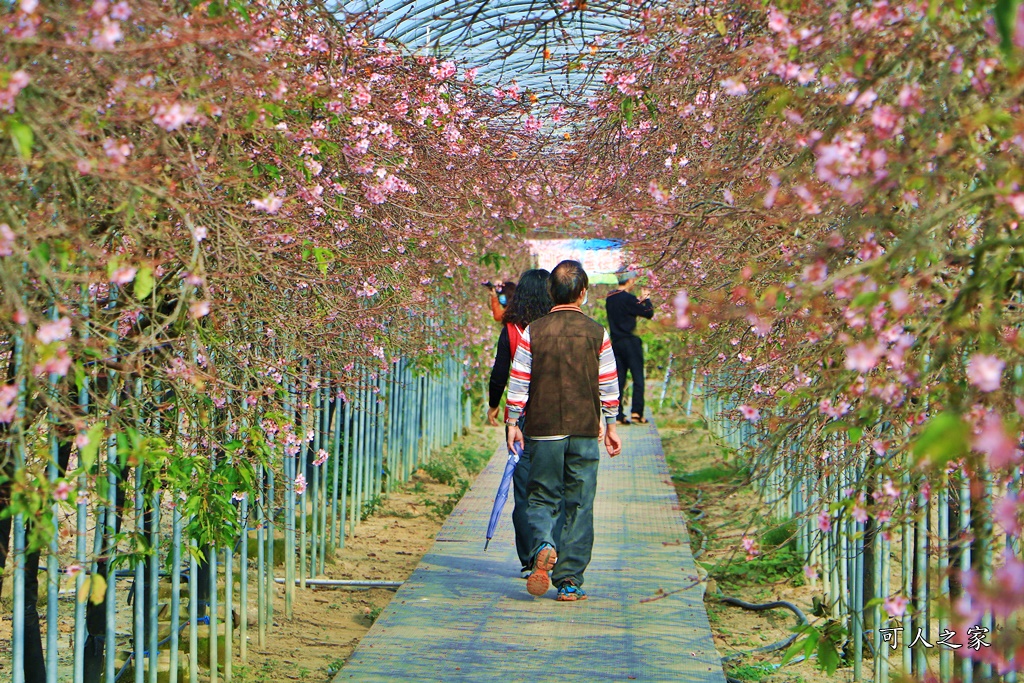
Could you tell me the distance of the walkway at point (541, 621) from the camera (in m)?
4.10

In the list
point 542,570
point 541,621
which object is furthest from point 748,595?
point 541,621

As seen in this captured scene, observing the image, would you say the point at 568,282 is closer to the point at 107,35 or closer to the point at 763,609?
the point at 763,609

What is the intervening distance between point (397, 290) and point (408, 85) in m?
0.94

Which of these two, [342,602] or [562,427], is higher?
[562,427]

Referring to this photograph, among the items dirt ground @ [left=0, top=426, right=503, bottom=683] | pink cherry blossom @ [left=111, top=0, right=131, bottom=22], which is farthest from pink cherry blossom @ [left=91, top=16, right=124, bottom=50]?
dirt ground @ [left=0, top=426, right=503, bottom=683]

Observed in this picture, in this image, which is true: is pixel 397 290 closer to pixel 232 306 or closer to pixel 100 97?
pixel 232 306

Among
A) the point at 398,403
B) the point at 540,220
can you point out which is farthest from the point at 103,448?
the point at 540,220

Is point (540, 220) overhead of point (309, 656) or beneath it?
overhead

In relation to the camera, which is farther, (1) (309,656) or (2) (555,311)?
(2) (555,311)

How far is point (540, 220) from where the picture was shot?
9211 millimetres

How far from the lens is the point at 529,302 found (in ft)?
18.9

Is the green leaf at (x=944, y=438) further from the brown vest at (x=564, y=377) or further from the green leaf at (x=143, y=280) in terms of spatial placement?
the brown vest at (x=564, y=377)

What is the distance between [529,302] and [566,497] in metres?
1.13

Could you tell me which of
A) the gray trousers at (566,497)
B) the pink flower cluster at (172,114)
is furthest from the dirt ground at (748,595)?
the pink flower cluster at (172,114)
